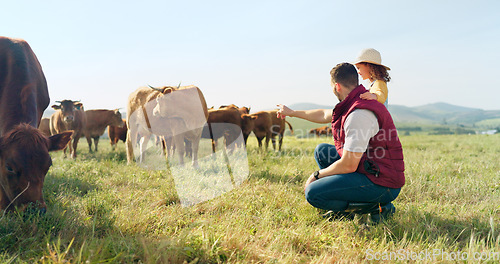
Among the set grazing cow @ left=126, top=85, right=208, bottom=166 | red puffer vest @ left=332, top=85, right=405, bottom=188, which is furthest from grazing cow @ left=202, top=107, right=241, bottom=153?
red puffer vest @ left=332, top=85, right=405, bottom=188

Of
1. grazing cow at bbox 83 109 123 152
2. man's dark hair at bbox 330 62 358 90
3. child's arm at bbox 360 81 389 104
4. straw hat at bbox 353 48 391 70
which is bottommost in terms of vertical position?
grazing cow at bbox 83 109 123 152

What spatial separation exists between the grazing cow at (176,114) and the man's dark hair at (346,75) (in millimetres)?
4607

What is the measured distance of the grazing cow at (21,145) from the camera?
2984mm

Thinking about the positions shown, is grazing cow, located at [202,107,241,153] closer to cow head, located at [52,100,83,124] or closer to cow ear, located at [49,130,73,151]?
cow head, located at [52,100,83,124]

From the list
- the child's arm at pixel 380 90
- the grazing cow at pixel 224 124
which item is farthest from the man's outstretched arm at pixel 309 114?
the grazing cow at pixel 224 124

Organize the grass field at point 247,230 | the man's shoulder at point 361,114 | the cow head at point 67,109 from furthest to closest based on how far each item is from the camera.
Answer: the cow head at point 67,109, the man's shoulder at point 361,114, the grass field at point 247,230

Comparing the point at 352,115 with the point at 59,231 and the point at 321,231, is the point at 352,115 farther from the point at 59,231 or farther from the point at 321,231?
the point at 59,231

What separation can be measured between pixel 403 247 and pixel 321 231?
769mm

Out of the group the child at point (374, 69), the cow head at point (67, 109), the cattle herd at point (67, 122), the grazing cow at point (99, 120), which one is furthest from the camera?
the grazing cow at point (99, 120)

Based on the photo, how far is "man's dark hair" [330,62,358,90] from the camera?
316cm

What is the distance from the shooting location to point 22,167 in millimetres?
2965

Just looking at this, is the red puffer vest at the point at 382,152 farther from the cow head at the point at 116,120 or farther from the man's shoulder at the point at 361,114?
the cow head at the point at 116,120

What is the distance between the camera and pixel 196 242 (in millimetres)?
2535

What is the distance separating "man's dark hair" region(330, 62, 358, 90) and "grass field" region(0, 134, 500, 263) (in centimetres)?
151
